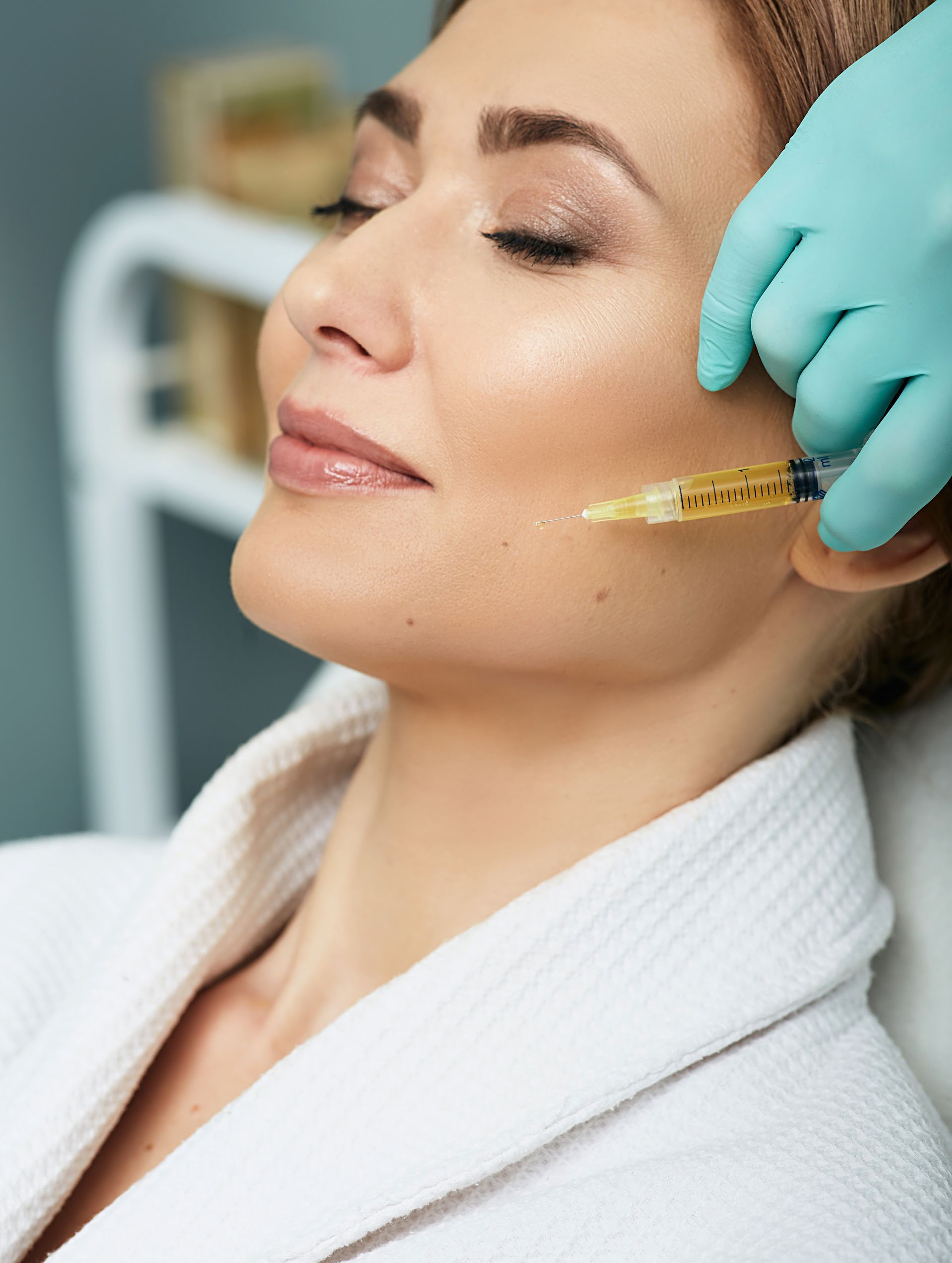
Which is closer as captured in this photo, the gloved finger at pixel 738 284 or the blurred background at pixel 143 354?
the gloved finger at pixel 738 284

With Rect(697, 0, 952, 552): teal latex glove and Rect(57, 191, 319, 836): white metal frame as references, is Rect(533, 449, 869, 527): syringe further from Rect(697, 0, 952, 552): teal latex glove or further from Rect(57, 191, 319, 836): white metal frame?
Rect(57, 191, 319, 836): white metal frame

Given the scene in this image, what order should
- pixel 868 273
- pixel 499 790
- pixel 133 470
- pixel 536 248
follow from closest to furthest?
pixel 868 273 < pixel 536 248 < pixel 499 790 < pixel 133 470

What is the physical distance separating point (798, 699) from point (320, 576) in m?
0.39

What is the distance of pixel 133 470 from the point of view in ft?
6.52

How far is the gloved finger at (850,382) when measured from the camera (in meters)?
0.80

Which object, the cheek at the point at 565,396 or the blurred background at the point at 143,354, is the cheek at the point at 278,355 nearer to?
the cheek at the point at 565,396

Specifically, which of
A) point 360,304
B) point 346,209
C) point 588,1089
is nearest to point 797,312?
point 360,304

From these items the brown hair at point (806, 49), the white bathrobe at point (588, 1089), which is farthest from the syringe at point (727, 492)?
the white bathrobe at point (588, 1089)

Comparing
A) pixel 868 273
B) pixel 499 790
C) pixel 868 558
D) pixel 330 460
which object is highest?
pixel 868 273

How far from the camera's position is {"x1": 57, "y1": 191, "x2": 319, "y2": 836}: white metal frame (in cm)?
178

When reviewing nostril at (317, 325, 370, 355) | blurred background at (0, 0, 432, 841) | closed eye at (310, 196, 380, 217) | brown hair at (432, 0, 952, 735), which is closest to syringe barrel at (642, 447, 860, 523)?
brown hair at (432, 0, 952, 735)

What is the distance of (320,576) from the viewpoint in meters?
0.91

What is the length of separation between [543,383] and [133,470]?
1.27m

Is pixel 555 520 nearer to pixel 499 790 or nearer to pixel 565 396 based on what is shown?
pixel 565 396
